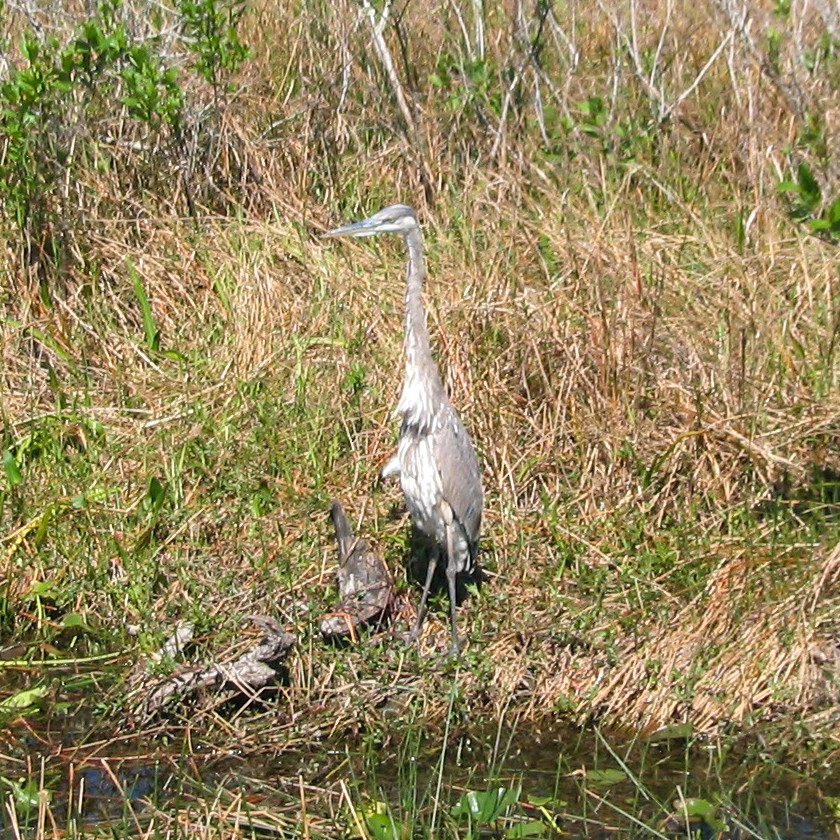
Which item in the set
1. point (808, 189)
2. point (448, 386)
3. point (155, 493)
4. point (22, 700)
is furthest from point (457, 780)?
point (808, 189)

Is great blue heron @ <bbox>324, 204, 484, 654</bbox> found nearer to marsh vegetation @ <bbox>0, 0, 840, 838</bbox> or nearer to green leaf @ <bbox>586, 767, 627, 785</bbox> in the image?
marsh vegetation @ <bbox>0, 0, 840, 838</bbox>

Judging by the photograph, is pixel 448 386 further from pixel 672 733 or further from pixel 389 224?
pixel 672 733

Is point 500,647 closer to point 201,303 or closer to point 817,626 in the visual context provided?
point 817,626

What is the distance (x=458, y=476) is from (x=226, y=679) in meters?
1.15

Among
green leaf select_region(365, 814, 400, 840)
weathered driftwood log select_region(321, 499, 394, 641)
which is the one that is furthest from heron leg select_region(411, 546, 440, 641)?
green leaf select_region(365, 814, 400, 840)

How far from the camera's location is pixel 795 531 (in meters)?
5.61

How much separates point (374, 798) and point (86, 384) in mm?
3024

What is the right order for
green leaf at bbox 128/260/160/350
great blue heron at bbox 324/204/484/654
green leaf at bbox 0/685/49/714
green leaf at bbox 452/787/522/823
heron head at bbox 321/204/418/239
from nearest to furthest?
green leaf at bbox 452/787/522/823, green leaf at bbox 0/685/49/714, great blue heron at bbox 324/204/484/654, heron head at bbox 321/204/418/239, green leaf at bbox 128/260/160/350

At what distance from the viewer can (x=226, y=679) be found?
4973mm

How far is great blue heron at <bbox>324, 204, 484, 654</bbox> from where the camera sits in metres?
5.41

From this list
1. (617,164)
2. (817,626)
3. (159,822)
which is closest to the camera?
(159,822)

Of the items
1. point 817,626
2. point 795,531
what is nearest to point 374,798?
point 817,626

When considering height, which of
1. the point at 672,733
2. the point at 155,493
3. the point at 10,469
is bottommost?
the point at 672,733

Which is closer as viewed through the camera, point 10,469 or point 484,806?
point 484,806
